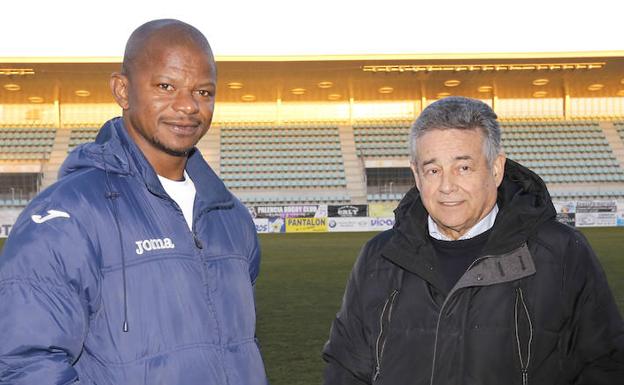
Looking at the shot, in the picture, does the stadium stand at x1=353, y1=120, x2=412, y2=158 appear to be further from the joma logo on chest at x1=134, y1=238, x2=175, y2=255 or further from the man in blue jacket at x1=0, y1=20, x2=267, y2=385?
the joma logo on chest at x1=134, y1=238, x2=175, y2=255

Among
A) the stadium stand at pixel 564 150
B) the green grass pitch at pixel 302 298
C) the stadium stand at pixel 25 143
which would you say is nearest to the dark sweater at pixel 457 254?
the green grass pitch at pixel 302 298

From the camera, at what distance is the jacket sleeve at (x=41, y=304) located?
1591mm

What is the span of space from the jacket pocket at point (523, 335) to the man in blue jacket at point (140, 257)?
2.69 ft

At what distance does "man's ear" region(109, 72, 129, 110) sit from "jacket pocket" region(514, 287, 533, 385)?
140 cm

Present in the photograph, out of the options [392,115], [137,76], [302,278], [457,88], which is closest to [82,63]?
[392,115]

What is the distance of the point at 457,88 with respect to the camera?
123ft

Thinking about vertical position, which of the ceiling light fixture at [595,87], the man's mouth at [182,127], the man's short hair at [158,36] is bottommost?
the man's mouth at [182,127]

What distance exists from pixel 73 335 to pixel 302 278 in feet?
32.5

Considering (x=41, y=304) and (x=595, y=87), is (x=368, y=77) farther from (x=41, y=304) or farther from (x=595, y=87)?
(x=41, y=304)

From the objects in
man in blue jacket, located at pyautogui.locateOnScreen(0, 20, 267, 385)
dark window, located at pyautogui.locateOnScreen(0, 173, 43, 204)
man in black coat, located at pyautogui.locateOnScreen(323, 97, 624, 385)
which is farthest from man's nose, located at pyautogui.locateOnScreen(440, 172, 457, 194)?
dark window, located at pyautogui.locateOnScreen(0, 173, 43, 204)

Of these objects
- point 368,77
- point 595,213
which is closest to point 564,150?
point 595,213

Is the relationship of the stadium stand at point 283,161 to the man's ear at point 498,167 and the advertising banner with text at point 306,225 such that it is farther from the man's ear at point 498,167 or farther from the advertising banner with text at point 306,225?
the man's ear at point 498,167

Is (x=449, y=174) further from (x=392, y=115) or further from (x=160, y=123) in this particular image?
(x=392, y=115)

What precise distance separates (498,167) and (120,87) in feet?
4.37
